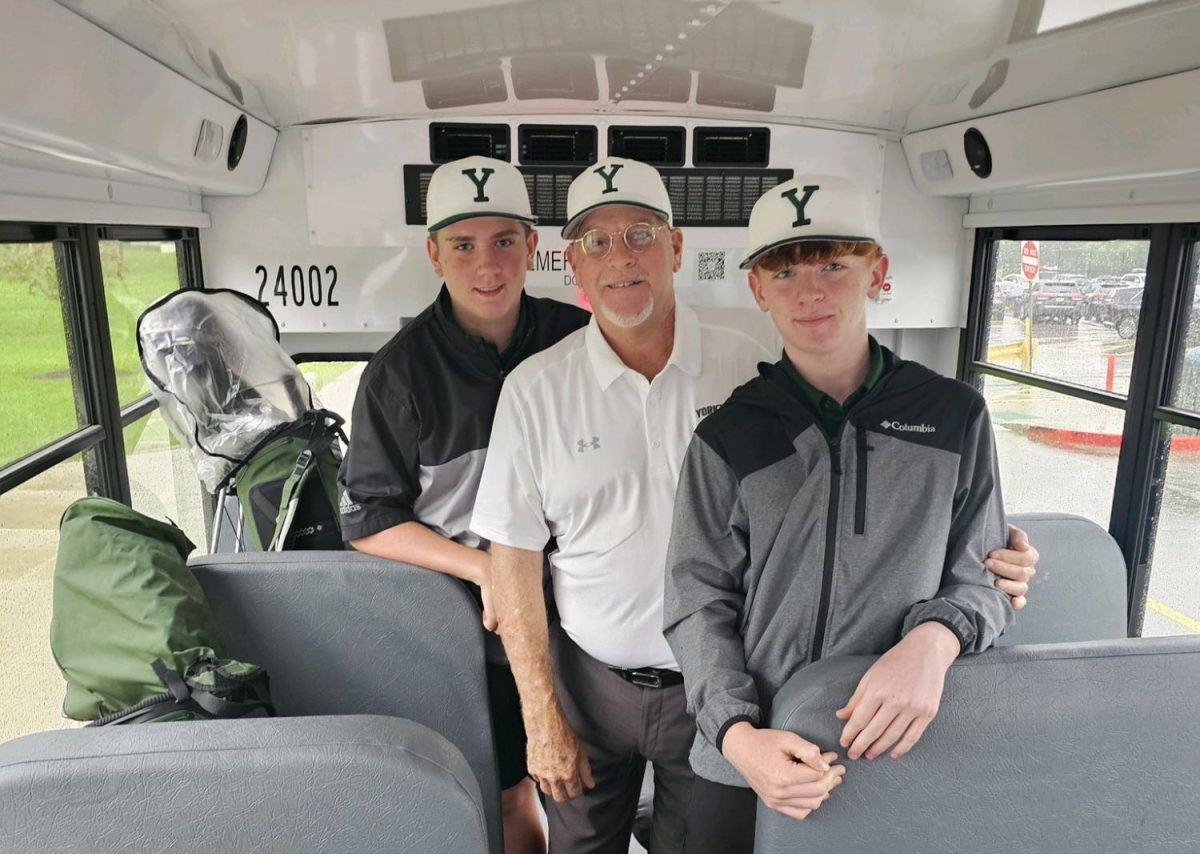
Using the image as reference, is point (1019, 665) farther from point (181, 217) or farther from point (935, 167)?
point (181, 217)

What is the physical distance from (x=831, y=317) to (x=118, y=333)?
2452 millimetres

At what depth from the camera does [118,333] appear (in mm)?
2752

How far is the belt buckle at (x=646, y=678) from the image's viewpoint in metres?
1.71

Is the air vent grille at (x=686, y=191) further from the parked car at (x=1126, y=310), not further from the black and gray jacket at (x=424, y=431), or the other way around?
the black and gray jacket at (x=424, y=431)

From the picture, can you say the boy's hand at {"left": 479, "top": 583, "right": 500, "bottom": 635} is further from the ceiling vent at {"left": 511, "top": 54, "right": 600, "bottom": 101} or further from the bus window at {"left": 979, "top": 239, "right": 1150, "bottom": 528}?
the bus window at {"left": 979, "top": 239, "right": 1150, "bottom": 528}

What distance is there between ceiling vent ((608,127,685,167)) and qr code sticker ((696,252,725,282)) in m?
0.42

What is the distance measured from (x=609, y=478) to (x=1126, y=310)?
2245mm

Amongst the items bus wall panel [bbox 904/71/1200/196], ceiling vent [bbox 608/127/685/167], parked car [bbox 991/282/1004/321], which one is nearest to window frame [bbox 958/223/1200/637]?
bus wall panel [bbox 904/71/1200/196]

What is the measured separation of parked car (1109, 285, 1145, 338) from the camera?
2.79 metres

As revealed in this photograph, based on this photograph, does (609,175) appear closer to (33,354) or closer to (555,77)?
(555,77)

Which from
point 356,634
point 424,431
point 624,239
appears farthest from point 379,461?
point 624,239

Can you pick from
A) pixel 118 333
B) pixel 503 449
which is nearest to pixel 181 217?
pixel 118 333

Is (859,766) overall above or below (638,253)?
below

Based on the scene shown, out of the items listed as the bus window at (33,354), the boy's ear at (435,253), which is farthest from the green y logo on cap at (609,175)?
the bus window at (33,354)
